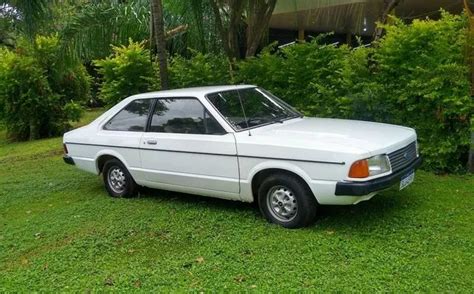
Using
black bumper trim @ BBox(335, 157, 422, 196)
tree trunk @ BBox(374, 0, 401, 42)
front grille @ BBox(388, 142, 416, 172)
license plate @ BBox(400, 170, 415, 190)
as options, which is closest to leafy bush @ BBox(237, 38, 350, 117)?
tree trunk @ BBox(374, 0, 401, 42)

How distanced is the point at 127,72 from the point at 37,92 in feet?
14.4

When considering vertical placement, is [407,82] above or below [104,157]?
above

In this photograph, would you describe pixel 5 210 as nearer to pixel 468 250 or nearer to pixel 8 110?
pixel 468 250

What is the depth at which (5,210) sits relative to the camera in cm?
679

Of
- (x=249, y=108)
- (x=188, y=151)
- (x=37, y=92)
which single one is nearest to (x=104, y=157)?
(x=188, y=151)

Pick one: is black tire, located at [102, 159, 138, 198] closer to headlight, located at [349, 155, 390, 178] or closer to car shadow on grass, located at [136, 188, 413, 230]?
car shadow on grass, located at [136, 188, 413, 230]

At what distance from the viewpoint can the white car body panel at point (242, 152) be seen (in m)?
4.64

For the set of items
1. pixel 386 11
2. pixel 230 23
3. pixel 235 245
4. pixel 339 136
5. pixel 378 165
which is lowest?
pixel 235 245

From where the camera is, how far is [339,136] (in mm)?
4914

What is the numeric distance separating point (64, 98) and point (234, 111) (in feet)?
33.8

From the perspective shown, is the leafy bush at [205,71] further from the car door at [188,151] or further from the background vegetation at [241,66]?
the car door at [188,151]

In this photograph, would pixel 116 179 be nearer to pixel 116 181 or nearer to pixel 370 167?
pixel 116 181

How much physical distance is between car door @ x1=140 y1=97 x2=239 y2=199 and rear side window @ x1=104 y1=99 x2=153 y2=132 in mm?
165

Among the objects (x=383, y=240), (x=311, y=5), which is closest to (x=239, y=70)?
(x=311, y=5)
